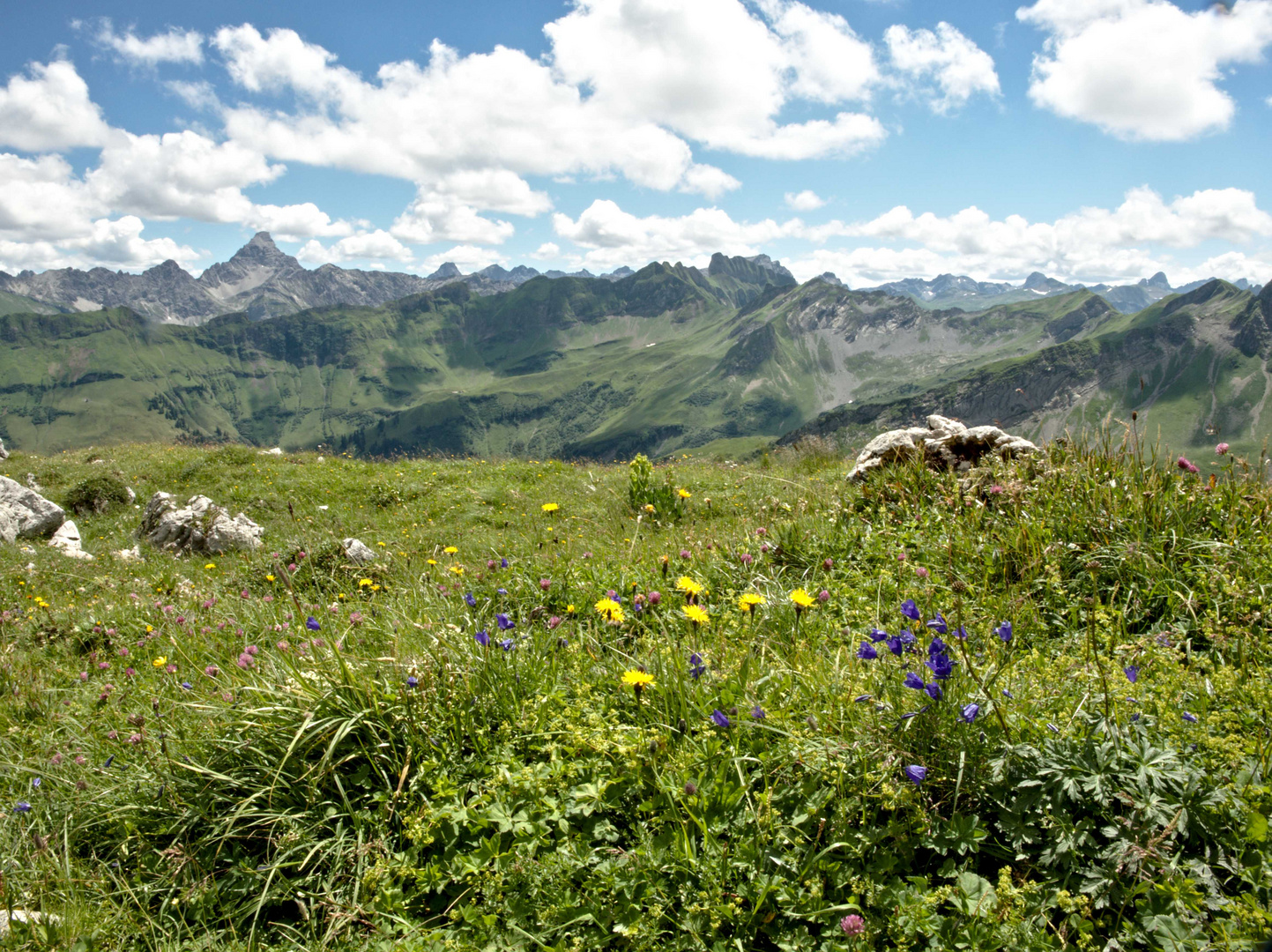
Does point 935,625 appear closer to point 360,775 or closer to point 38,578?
point 360,775

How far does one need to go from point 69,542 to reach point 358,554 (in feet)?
30.2

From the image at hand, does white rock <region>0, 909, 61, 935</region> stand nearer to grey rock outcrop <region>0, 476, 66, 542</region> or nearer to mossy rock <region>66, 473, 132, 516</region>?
grey rock outcrop <region>0, 476, 66, 542</region>

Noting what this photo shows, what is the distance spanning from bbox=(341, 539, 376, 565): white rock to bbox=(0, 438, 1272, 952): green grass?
10.1 ft

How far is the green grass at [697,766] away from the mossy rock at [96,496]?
12734 mm

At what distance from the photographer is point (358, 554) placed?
951 cm

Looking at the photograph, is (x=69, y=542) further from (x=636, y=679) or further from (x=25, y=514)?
(x=636, y=679)

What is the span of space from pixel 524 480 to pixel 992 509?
1221 centimetres

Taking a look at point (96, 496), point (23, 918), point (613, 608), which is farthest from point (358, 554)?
point (96, 496)

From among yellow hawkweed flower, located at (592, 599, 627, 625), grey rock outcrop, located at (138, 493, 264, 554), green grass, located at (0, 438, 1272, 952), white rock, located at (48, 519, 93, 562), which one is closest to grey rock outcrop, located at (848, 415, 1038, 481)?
green grass, located at (0, 438, 1272, 952)

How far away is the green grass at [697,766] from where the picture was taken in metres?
2.75

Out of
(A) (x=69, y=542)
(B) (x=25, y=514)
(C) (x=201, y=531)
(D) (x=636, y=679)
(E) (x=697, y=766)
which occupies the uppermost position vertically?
(D) (x=636, y=679)

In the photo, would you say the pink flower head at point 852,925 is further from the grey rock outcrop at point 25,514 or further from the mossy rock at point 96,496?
the mossy rock at point 96,496

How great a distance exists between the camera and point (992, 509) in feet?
22.9

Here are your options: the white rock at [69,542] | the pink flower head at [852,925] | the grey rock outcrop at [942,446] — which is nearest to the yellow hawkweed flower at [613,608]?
the pink flower head at [852,925]
